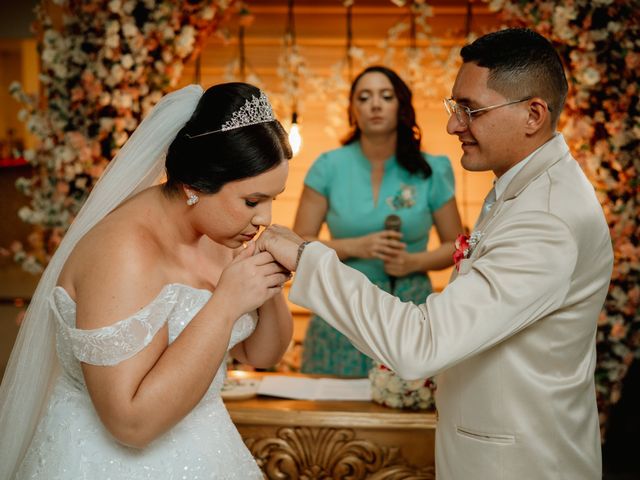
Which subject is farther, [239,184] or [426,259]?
[426,259]

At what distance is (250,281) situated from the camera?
2236mm

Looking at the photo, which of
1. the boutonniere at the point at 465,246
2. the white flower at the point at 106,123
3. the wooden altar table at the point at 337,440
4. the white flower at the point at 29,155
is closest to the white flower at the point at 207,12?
the white flower at the point at 106,123

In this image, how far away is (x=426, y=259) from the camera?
4203 millimetres

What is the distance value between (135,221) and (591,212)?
116 centimetres

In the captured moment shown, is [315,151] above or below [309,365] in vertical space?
above

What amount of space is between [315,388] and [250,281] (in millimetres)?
1514

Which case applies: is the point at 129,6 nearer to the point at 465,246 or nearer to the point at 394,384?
the point at 394,384

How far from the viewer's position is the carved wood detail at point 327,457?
3348 mm

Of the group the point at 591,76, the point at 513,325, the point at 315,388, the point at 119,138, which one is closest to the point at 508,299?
the point at 513,325

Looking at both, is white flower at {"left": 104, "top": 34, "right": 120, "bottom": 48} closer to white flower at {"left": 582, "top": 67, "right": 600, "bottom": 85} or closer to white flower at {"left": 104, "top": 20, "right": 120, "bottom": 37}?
white flower at {"left": 104, "top": 20, "right": 120, "bottom": 37}

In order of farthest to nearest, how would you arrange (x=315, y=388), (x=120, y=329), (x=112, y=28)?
(x=112, y=28), (x=315, y=388), (x=120, y=329)

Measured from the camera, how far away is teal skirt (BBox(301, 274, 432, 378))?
4.26 meters

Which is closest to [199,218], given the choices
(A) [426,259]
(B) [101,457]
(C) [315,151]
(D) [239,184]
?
(D) [239,184]

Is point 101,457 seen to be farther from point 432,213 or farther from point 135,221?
point 432,213
